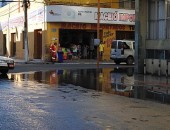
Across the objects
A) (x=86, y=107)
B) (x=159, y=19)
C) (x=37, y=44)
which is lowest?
(x=86, y=107)

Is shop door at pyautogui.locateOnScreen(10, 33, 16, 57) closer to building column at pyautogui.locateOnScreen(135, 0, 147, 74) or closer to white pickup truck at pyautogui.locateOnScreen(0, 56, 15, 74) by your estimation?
white pickup truck at pyautogui.locateOnScreen(0, 56, 15, 74)

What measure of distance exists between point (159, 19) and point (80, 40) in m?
20.6

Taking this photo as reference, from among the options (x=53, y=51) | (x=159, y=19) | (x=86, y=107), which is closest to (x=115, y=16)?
(x=53, y=51)

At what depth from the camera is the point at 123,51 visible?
38344 millimetres

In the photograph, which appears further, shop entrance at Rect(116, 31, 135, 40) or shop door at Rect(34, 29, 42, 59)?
shop entrance at Rect(116, 31, 135, 40)

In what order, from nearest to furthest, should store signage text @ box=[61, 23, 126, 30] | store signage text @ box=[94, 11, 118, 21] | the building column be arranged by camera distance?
the building column → store signage text @ box=[61, 23, 126, 30] → store signage text @ box=[94, 11, 118, 21]

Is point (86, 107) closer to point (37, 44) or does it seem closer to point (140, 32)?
point (140, 32)

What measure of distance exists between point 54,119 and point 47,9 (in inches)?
1243

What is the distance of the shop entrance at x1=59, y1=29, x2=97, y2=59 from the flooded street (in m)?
25.2

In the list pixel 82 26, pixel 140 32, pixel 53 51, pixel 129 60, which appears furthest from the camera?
pixel 82 26

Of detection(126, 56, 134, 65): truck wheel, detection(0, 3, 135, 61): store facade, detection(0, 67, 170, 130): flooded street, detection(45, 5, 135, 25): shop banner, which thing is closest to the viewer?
detection(0, 67, 170, 130): flooded street

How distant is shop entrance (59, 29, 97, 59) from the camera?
43594mm

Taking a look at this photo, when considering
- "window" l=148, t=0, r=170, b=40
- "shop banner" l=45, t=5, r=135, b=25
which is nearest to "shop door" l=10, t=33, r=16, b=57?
"shop banner" l=45, t=5, r=135, b=25

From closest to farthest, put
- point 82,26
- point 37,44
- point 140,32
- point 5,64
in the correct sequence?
1. point 5,64
2. point 140,32
3. point 82,26
4. point 37,44
